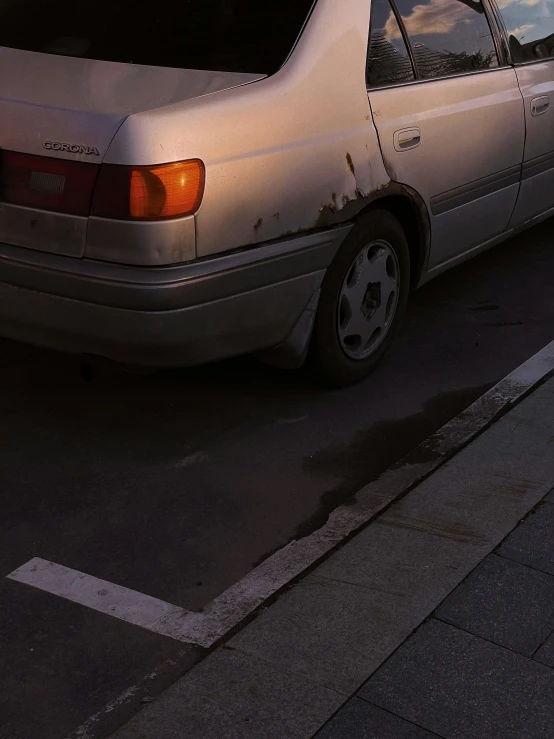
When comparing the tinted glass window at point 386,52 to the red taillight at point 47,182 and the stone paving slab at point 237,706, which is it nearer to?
the red taillight at point 47,182

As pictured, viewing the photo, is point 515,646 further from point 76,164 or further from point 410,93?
point 410,93

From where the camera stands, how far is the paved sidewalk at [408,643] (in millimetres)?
2355

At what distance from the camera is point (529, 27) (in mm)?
5117

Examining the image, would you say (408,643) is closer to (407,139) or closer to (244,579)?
(244,579)

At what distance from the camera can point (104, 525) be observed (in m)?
3.29

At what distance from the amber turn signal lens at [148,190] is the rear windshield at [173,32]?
0.57 meters

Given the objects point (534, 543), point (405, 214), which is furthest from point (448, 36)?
point (534, 543)

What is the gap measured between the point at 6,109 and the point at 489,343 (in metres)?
2.50

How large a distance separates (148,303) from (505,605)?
1425 millimetres

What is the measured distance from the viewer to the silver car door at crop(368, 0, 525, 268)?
405cm

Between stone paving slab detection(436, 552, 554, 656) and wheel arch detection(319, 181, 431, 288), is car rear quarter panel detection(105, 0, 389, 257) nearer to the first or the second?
wheel arch detection(319, 181, 431, 288)

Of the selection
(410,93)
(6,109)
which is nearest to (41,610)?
(6,109)

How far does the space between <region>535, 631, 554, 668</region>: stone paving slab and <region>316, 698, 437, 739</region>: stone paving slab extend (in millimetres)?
407

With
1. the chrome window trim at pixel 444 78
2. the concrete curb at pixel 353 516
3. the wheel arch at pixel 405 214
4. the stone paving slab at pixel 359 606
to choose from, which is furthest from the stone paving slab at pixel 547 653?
the chrome window trim at pixel 444 78
